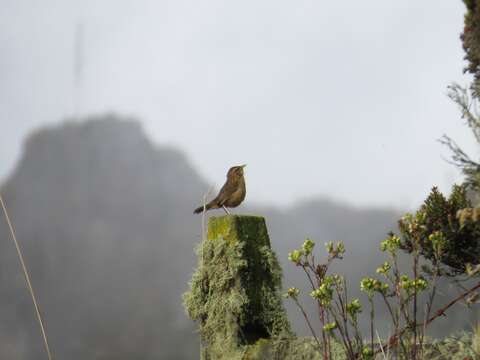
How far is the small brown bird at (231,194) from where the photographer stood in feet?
17.8

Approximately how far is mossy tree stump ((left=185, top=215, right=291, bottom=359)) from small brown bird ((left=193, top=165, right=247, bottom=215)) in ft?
0.46

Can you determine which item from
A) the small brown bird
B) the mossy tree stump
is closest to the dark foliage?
the mossy tree stump

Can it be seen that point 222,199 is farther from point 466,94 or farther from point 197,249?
point 466,94

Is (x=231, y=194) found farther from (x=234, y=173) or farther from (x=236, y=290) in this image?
(x=236, y=290)

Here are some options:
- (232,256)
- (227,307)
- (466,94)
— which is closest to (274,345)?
(227,307)

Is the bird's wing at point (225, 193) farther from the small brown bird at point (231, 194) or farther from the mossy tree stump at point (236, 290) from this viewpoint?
the mossy tree stump at point (236, 290)

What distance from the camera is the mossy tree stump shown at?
5090mm

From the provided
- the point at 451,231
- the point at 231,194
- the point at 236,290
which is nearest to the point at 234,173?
the point at 231,194

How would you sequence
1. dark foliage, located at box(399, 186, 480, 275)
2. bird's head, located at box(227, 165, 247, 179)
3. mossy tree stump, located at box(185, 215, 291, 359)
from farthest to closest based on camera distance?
bird's head, located at box(227, 165, 247, 179) < dark foliage, located at box(399, 186, 480, 275) < mossy tree stump, located at box(185, 215, 291, 359)

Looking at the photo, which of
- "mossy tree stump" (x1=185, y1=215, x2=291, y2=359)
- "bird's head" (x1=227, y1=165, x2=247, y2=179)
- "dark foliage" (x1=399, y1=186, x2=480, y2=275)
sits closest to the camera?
"mossy tree stump" (x1=185, y1=215, x2=291, y2=359)

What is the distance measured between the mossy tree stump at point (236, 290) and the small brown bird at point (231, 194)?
0.14 meters

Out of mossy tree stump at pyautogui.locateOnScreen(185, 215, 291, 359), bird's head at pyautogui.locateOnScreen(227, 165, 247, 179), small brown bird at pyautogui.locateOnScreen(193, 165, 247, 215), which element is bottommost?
mossy tree stump at pyautogui.locateOnScreen(185, 215, 291, 359)

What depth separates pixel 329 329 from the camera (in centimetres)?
317

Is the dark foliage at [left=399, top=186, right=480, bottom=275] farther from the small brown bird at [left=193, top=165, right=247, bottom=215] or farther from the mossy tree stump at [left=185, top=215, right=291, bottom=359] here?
the small brown bird at [left=193, top=165, right=247, bottom=215]
